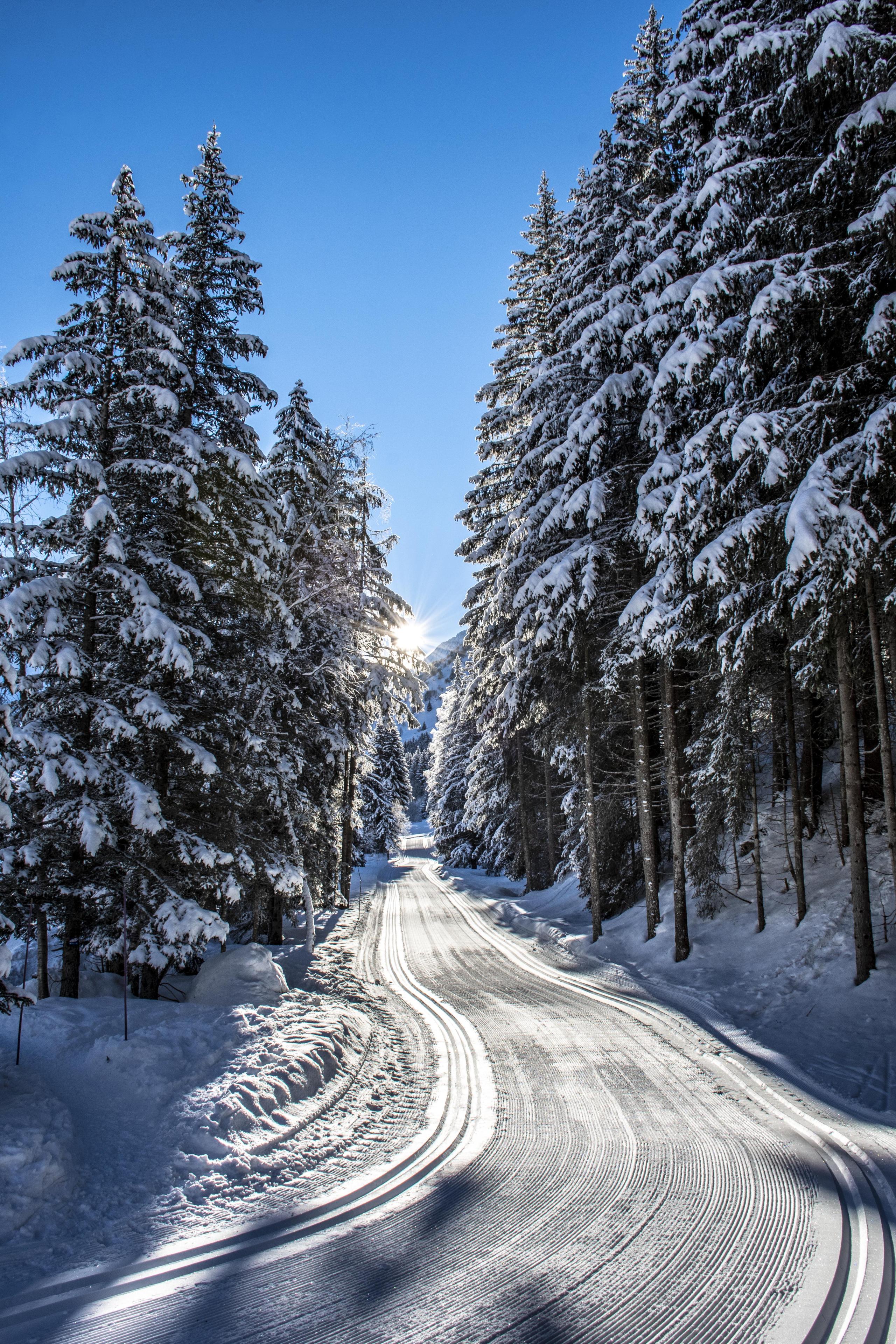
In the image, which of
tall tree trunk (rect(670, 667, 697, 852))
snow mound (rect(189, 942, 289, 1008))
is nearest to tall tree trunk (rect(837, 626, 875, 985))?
tall tree trunk (rect(670, 667, 697, 852))

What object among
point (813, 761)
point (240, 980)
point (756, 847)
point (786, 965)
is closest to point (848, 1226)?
point (786, 965)

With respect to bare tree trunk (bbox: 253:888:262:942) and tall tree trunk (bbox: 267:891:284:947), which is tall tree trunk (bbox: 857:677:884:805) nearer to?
bare tree trunk (bbox: 253:888:262:942)

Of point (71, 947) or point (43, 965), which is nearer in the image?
point (71, 947)

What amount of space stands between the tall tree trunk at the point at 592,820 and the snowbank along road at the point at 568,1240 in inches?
344

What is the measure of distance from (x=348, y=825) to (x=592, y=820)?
1080cm

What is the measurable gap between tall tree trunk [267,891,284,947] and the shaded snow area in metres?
6.71

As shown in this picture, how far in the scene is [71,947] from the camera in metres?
8.93

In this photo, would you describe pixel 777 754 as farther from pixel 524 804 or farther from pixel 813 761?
pixel 524 804

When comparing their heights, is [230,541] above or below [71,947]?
above

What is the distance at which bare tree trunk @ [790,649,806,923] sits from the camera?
11383 mm

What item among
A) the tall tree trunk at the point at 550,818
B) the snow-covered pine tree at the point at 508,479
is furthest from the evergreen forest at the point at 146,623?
Answer: the tall tree trunk at the point at 550,818

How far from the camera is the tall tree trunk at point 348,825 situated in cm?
2209

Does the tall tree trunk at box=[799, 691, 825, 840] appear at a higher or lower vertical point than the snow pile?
higher

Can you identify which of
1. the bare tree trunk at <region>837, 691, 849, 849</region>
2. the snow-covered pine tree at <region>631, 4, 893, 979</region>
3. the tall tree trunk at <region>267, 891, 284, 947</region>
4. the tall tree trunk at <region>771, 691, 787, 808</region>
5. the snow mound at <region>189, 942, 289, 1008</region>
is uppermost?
the snow-covered pine tree at <region>631, 4, 893, 979</region>
